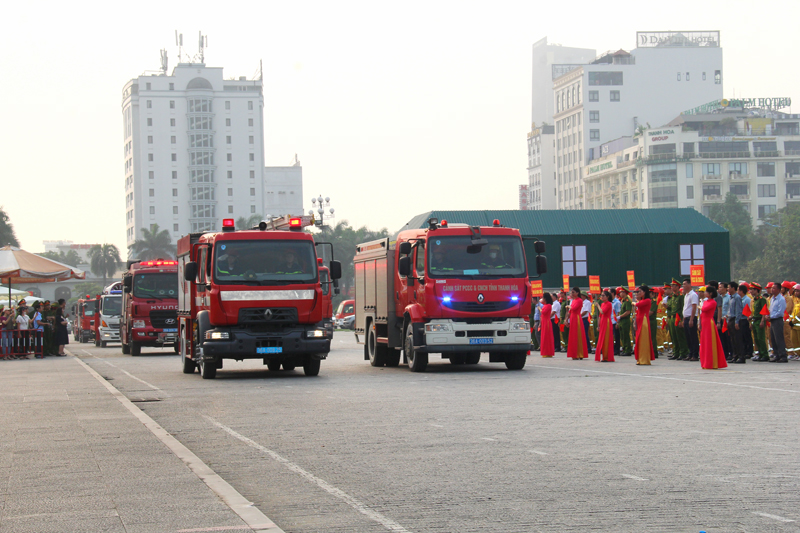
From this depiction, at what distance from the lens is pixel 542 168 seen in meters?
171

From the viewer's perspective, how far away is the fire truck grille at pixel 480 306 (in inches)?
773

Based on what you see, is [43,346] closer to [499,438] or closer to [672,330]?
[672,330]

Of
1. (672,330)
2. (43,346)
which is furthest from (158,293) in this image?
(672,330)

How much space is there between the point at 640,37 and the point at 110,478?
155 metres

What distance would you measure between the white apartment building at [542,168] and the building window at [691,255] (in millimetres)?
106219

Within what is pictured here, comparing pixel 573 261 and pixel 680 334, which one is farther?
pixel 573 261

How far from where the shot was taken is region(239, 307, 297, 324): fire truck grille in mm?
18609

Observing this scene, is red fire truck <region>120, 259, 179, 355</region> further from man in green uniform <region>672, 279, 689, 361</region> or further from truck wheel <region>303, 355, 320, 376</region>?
man in green uniform <region>672, 279, 689, 361</region>

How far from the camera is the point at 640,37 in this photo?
15312cm

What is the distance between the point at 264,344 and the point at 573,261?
43845mm

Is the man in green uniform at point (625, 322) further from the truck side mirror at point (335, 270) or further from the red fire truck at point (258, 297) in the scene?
the red fire truck at point (258, 297)

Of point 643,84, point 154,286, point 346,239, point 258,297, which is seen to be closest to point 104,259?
point 346,239

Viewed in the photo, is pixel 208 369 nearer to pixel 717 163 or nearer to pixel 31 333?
pixel 31 333

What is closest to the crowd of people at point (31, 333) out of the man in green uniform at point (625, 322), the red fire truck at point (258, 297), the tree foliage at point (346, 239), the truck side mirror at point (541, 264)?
the red fire truck at point (258, 297)
